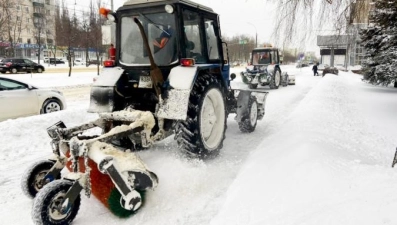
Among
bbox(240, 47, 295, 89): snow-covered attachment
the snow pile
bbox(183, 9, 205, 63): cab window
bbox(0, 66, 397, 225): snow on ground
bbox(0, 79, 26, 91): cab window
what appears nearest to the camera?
the snow pile

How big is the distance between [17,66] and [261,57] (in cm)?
2399

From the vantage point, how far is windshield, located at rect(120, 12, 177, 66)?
439 cm

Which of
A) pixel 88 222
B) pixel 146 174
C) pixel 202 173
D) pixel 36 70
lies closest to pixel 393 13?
pixel 202 173

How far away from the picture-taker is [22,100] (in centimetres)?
810

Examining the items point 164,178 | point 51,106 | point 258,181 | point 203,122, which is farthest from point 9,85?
point 258,181

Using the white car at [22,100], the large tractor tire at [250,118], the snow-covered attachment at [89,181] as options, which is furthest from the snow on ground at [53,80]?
the snow-covered attachment at [89,181]

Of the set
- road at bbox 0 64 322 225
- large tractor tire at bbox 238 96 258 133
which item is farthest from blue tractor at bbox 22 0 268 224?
large tractor tire at bbox 238 96 258 133

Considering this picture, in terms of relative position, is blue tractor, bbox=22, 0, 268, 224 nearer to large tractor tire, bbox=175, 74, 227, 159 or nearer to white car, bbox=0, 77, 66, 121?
large tractor tire, bbox=175, 74, 227, 159

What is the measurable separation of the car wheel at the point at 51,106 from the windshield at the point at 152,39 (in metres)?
5.04

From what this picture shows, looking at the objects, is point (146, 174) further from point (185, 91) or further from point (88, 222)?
point (185, 91)

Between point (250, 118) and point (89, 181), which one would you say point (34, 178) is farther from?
point (250, 118)

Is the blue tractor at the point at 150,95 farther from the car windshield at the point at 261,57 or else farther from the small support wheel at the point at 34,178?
the car windshield at the point at 261,57

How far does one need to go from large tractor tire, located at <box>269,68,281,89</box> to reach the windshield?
13425mm

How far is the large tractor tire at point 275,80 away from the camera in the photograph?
17328 millimetres
